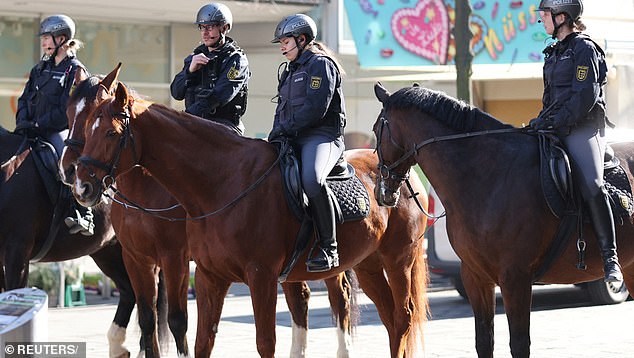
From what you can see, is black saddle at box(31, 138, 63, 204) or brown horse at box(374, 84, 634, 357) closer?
brown horse at box(374, 84, 634, 357)

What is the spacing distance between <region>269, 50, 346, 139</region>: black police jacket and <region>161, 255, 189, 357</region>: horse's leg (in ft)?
4.57

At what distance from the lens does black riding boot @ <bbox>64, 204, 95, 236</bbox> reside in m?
10.2

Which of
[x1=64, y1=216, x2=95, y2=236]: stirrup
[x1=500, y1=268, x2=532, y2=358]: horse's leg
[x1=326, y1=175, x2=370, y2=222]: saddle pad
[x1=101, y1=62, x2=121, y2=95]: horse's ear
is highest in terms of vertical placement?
[x1=101, y1=62, x2=121, y2=95]: horse's ear

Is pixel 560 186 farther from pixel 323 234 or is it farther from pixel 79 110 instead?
pixel 79 110

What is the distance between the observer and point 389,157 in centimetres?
841

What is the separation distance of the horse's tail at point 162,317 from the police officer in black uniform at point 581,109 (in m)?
4.03

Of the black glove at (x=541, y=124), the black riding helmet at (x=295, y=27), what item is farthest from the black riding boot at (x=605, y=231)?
the black riding helmet at (x=295, y=27)

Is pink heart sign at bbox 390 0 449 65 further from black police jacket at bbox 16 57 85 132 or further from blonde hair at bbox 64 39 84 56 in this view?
black police jacket at bbox 16 57 85 132

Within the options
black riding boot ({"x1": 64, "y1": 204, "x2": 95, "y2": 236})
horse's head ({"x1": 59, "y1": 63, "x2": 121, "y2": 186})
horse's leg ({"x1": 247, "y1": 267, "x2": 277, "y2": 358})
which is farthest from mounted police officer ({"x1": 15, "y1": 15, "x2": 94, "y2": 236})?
horse's leg ({"x1": 247, "y1": 267, "x2": 277, "y2": 358})

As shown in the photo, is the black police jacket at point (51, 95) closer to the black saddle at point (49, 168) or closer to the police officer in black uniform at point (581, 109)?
the black saddle at point (49, 168)

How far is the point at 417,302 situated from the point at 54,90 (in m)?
4.01

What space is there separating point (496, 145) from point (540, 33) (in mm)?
13011

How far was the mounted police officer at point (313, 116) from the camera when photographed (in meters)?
8.53

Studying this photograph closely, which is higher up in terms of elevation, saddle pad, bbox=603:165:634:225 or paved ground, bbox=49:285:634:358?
saddle pad, bbox=603:165:634:225
